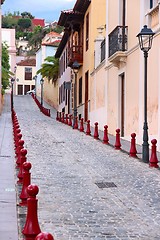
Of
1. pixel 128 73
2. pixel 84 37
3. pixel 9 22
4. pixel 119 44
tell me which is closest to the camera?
pixel 128 73

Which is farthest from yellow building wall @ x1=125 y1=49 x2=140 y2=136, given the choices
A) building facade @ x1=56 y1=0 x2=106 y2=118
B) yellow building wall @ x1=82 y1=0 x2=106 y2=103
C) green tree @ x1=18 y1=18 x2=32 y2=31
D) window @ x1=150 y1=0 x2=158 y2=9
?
green tree @ x1=18 y1=18 x2=32 y2=31

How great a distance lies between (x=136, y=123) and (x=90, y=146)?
6.60ft

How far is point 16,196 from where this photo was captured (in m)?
8.07

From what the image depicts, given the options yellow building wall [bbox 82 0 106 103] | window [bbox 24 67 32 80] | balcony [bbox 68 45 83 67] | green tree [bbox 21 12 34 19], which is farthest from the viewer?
green tree [bbox 21 12 34 19]

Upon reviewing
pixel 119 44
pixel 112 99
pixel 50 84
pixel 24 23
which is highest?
pixel 24 23

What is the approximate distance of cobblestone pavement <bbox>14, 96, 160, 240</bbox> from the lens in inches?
253

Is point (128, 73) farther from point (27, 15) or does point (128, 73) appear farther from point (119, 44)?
point (27, 15)

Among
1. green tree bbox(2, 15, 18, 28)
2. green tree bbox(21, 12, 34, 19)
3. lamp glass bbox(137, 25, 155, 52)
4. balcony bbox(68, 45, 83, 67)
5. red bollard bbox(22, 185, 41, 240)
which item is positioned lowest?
red bollard bbox(22, 185, 41, 240)

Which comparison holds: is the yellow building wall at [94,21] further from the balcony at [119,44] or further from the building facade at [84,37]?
the balcony at [119,44]

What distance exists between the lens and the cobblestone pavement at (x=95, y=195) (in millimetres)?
6422

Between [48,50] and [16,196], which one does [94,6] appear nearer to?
[16,196]

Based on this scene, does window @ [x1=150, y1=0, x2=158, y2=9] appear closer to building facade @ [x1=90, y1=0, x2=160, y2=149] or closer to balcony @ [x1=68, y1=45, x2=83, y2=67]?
building facade @ [x1=90, y1=0, x2=160, y2=149]

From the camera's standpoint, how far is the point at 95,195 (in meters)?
8.63

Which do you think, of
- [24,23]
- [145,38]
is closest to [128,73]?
[145,38]
